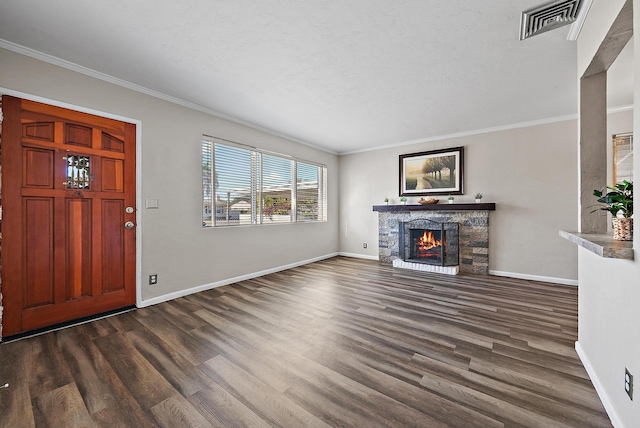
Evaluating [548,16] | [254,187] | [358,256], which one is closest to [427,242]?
[358,256]

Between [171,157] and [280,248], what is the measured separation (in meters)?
2.39

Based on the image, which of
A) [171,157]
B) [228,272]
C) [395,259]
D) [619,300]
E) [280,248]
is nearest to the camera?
[619,300]

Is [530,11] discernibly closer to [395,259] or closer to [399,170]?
[399,170]

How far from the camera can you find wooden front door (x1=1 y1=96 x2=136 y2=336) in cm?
228

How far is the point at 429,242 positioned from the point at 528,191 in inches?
70.5

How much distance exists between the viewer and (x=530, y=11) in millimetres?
1834

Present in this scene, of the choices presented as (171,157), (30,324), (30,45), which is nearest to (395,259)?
(171,157)

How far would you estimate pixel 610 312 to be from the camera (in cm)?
144

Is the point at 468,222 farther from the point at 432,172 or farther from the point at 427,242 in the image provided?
the point at 432,172

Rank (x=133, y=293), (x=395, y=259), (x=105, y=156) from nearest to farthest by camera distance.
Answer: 1. (x=105, y=156)
2. (x=133, y=293)
3. (x=395, y=259)

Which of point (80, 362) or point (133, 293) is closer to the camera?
point (80, 362)

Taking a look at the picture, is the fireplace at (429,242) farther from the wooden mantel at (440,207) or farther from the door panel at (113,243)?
the door panel at (113,243)

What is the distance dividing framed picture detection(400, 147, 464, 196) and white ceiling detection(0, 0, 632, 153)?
4.02 feet

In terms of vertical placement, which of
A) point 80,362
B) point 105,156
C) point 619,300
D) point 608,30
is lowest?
point 80,362
